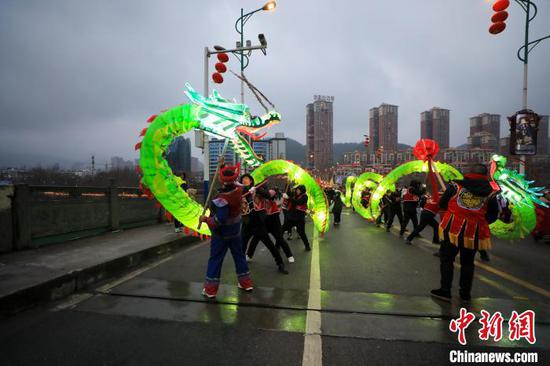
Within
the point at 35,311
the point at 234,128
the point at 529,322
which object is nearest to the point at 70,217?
the point at 35,311

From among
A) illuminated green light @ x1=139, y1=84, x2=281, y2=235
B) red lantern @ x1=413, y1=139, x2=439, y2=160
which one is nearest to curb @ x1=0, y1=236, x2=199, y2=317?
illuminated green light @ x1=139, y1=84, x2=281, y2=235

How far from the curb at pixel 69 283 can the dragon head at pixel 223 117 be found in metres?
3.04

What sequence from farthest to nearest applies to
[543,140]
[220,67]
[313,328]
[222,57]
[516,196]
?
[543,140] → [220,67] → [222,57] → [516,196] → [313,328]

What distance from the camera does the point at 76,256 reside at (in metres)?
5.43

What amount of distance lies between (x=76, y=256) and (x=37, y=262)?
1.90 feet

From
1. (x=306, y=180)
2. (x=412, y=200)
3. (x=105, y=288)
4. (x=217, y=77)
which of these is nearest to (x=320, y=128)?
(x=217, y=77)

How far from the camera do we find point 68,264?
4.84 m

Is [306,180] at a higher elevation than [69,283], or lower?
higher

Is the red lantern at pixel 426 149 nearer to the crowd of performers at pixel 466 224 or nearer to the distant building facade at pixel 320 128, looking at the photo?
the crowd of performers at pixel 466 224

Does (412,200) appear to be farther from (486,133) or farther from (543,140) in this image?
(486,133)

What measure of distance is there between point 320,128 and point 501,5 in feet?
183

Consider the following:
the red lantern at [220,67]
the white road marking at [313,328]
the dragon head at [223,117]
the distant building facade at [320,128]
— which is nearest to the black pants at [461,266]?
the white road marking at [313,328]

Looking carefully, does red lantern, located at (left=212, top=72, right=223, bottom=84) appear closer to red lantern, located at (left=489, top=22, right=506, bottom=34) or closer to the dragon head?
the dragon head

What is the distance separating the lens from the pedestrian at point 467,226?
399 centimetres
